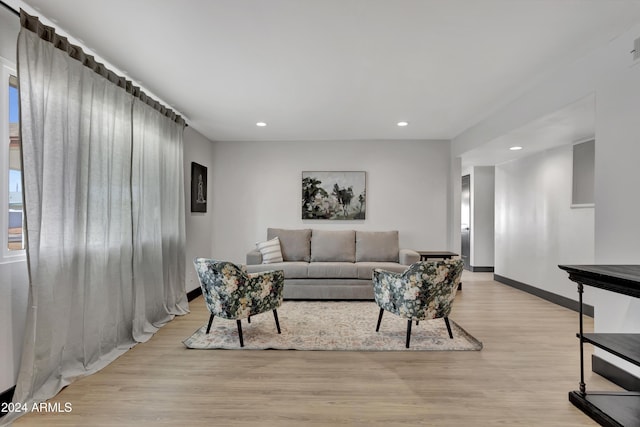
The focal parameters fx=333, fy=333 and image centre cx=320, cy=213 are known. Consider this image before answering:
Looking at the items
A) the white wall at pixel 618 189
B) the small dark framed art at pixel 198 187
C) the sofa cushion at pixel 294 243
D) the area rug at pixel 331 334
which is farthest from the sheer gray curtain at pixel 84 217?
the white wall at pixel 618 189

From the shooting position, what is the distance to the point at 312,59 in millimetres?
2805

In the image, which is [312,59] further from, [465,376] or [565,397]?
[565,397]

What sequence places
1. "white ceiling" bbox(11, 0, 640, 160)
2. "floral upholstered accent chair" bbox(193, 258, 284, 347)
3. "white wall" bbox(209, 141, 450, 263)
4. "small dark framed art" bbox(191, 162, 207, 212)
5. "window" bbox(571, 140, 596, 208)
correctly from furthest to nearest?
"white wall" bbox(209, 141, 450, 263)
"small dark framed art" bbox(191, 162, 207, 212)
"window" bbox(571, 140, 596, 208)
"floral upholstered accent chair" bbox(193, 258, 284, 347)
"white ceiling" bbox(11, 0, 640, 160)

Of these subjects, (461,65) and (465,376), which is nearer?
(465,376)

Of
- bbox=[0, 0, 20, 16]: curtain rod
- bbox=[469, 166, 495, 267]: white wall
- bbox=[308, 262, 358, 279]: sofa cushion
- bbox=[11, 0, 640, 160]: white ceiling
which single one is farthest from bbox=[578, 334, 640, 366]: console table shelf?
bbox=[469, 166, 495, 267]: white wall

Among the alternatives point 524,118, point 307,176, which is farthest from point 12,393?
point 524,118

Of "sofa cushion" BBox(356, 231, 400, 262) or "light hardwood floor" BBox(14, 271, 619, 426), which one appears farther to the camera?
"sofa cushion" BBox(356, 231, 400, 262)

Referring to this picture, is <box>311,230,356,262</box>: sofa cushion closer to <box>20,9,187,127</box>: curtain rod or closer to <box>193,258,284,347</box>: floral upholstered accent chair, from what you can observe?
<box>193,258,284,347</box>: floral upholstered accent chair

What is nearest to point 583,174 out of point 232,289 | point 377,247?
point 377,247

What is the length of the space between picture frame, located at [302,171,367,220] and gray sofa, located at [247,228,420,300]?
43 cm

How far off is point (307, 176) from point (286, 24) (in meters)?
3.59

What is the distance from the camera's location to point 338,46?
8.46ft

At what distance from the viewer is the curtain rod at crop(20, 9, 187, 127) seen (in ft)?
6.91

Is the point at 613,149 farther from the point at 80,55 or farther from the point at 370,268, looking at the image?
the point at 80,55
